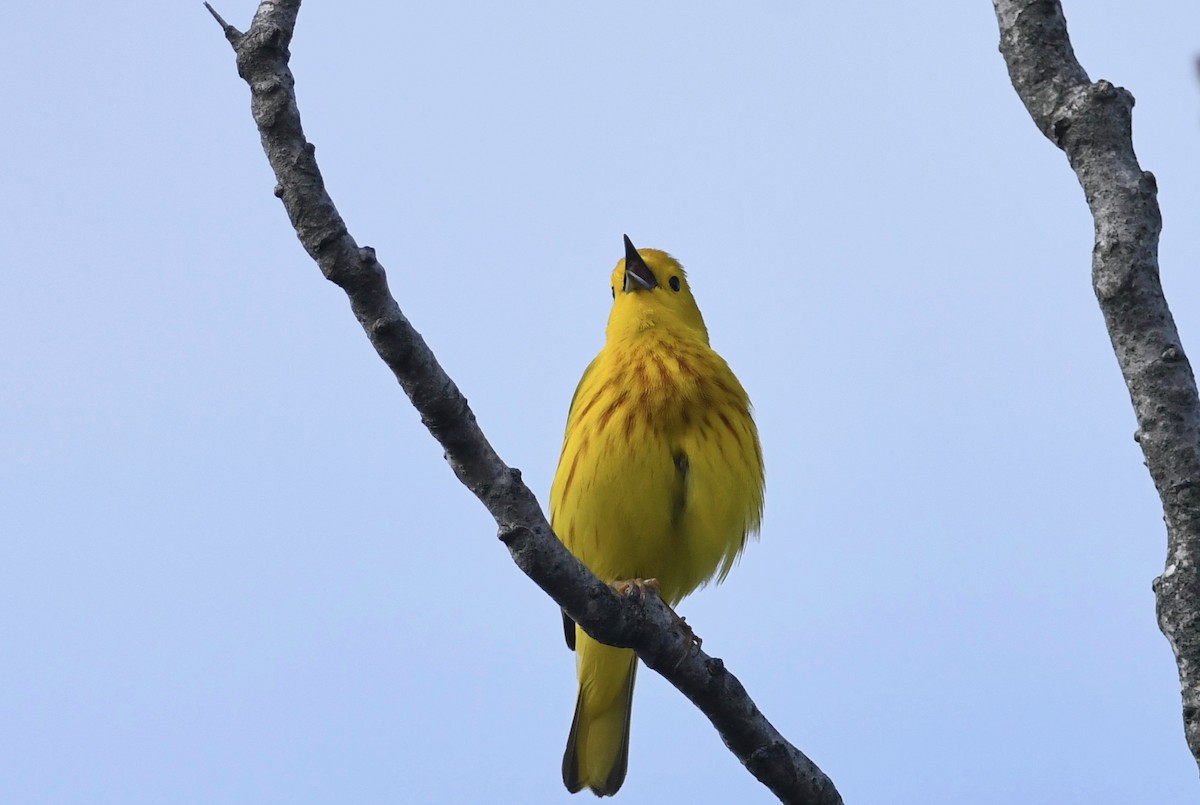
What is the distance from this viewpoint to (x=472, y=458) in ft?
11.6

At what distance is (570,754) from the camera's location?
20.8ft

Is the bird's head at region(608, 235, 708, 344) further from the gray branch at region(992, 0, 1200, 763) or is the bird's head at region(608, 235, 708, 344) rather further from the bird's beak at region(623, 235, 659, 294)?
the gray branch at region(992, 0, 1200, 763)

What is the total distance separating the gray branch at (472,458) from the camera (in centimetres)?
310

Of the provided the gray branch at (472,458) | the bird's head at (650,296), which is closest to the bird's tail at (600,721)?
the bird's head at (650,296)

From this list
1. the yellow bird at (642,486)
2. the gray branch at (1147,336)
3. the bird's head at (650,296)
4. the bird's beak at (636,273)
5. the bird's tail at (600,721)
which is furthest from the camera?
the bird's beak at (636,273)

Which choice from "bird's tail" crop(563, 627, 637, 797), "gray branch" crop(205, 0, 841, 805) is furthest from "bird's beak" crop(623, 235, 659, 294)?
"gray branch" crop(205, 0, 841, 805)

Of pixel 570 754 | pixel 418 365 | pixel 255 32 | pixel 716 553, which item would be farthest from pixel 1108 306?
pixel 570 754

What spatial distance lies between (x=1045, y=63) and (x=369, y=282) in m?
1.65

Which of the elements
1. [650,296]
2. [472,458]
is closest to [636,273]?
[650,296]

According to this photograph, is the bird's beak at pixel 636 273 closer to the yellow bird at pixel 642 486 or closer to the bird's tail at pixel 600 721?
the yellow bird at pixel 642 486

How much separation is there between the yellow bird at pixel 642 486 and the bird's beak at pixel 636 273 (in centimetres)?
37

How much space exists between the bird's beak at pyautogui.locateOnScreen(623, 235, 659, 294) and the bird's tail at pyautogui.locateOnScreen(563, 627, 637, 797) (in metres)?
1.87

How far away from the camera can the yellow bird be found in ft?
18.9

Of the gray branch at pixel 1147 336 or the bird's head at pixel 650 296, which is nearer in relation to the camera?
the gray branch at pixel 1147 336
